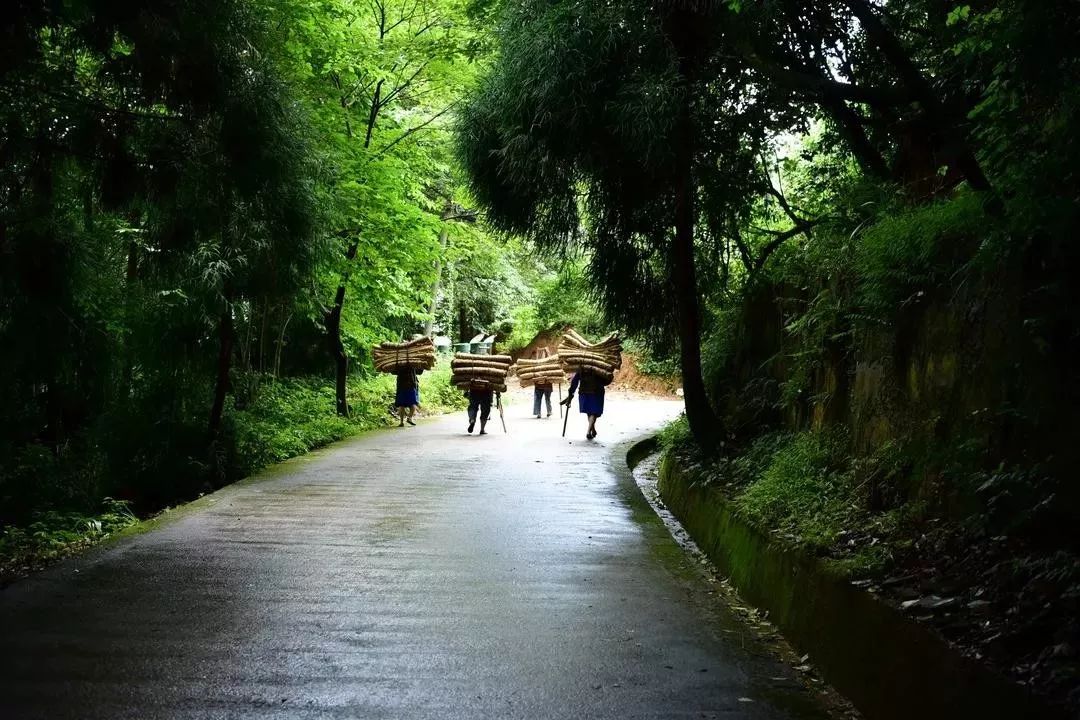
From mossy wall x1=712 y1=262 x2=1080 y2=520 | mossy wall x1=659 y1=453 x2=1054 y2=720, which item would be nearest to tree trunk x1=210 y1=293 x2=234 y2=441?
mossy wall x1=712 y1=262 x2=1080 y2=520

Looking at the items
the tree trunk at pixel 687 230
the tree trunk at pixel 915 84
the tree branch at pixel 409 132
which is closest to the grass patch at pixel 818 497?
the tree trunk at pixel 687 230

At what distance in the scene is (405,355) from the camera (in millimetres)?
19984

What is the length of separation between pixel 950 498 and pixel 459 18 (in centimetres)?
1592

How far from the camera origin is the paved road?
4.30 m

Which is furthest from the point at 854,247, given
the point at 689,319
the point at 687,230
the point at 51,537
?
the point at 51,537

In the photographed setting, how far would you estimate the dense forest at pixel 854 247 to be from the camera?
399 centimetres

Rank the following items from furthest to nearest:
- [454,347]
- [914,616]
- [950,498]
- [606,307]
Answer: [454,347] → [606,307] → [950,498] → [914,616]

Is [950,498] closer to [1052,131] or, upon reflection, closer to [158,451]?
[1052,131]

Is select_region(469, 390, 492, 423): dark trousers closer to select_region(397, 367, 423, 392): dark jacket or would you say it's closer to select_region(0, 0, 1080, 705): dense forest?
select_region(397, 367, 423, 392): dark jacket

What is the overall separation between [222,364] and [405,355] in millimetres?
7480

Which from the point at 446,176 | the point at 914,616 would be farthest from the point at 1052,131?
the point at 446,176

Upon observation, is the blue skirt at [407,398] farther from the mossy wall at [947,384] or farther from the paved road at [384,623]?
the mossy wall at [947,384]

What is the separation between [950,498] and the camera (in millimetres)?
4895

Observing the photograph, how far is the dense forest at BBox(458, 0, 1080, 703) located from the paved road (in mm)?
1083
